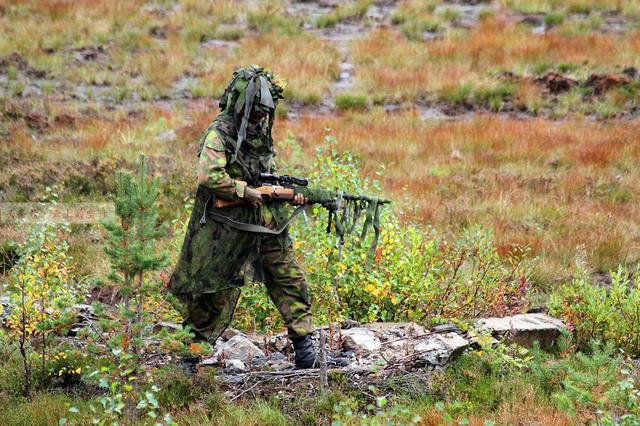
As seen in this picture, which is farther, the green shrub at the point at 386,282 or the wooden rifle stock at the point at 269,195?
the green shrub at the point at 386,282

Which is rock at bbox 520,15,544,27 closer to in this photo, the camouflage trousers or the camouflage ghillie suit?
the camouflage ghillie suit

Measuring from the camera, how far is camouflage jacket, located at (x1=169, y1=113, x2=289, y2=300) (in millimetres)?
6367

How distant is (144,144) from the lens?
42.9 ft

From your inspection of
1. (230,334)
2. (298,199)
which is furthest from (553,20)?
(298,199)

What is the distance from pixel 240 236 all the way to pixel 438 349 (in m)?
1.89

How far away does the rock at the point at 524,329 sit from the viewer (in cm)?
756

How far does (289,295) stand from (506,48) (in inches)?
502

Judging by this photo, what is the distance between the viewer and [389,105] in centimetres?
1609

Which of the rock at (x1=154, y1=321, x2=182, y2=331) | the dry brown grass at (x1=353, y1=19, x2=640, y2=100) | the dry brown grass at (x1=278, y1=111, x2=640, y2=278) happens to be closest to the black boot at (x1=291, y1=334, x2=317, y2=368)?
the rock at (x1=154, y1=321, x2=182, y2=331)

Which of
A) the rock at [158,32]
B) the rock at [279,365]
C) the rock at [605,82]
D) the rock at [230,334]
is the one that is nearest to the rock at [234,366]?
the rock at [279,365]

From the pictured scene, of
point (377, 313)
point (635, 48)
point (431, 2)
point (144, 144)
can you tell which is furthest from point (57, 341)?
point (431, 2)

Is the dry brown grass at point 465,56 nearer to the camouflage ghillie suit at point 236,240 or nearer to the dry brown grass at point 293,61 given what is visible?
the dry brown grass at point 293,61

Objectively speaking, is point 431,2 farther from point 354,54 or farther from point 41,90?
point 41,90

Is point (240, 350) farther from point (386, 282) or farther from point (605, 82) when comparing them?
point (605, 82)
